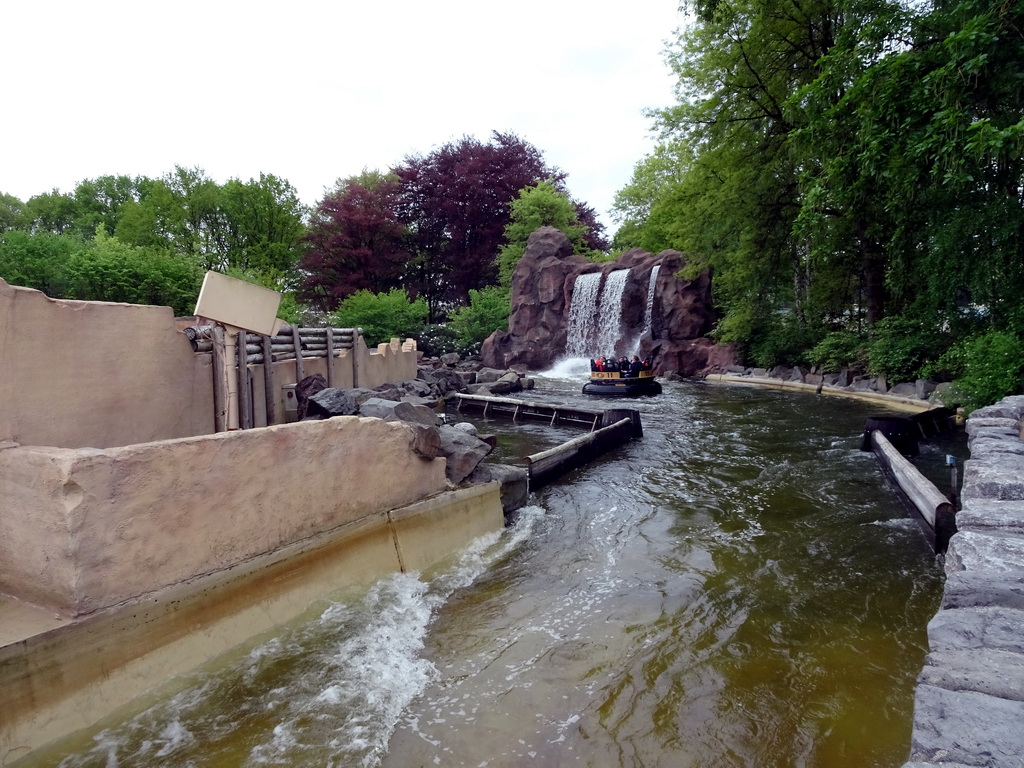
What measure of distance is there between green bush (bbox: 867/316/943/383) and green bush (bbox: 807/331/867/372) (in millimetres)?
1016

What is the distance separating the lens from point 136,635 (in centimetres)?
323

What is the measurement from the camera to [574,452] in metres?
9.09

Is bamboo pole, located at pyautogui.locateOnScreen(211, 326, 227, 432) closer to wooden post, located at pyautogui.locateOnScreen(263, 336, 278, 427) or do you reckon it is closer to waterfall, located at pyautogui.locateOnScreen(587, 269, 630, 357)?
wooden post, located at pyautogui.locateOnScreen(263, 336, 278, 427)

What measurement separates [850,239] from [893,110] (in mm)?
9251

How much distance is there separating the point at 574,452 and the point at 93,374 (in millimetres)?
6219

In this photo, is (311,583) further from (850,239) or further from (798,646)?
(850,239)

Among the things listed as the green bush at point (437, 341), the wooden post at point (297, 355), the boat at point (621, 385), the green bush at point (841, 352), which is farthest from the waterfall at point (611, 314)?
the wooden post at point (297, 355)

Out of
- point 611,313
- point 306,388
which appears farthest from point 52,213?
point 306,388

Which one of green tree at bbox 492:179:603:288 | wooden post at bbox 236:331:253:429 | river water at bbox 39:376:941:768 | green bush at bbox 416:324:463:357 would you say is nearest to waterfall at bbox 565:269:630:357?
green bush at bbox 416:324:463:357

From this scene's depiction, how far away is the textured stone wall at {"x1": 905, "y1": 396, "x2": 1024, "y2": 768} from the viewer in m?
1.76

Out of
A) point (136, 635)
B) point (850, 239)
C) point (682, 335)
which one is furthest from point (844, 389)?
point (136, 635)

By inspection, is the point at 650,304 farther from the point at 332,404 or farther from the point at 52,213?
the point at 52,213

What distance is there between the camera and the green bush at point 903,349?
14070 millimetres

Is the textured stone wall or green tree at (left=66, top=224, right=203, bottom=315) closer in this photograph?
the textured stone wall
